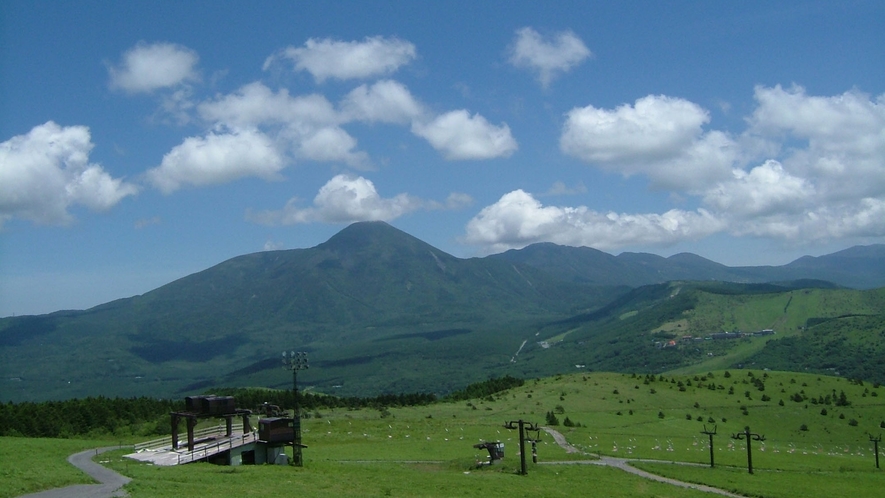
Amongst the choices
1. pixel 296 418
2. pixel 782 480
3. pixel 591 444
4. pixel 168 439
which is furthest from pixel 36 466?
pixel 782 480

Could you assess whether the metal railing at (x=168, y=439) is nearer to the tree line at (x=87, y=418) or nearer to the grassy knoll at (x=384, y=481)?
the grassy knoll at (x=384, y=481)

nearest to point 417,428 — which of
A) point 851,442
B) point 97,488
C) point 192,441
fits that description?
point 192,441

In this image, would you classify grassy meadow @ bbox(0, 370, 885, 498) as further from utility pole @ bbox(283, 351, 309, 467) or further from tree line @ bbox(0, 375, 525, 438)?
tree line @ bbox(0, 375, 525, 438)

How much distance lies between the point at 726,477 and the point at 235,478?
3670cm

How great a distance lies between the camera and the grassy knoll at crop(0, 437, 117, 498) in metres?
30.3

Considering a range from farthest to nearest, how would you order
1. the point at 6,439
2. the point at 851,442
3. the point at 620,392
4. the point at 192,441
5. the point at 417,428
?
1. the point at 620,392
2. the point at 851,442
3. the point at 417,428
4. the point at 6,439
5. the point at 192,441

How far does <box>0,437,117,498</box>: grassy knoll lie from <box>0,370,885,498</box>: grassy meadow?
29 centimetres

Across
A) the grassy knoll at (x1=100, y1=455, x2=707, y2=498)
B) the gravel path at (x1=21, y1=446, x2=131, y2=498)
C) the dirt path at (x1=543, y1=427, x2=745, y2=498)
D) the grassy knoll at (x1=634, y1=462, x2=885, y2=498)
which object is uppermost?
the gravel path at (x1=21, y1=446, x2=131, y2=498)

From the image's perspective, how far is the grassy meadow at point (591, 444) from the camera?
38.5m

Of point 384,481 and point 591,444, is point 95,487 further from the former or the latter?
point 591,444

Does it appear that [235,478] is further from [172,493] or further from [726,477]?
[726,477]

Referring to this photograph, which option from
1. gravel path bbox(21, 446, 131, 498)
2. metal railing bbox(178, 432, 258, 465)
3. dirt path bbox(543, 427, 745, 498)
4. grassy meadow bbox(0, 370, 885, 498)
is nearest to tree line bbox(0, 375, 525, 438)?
grassy meadow bbox(0, 370, 885, 498)

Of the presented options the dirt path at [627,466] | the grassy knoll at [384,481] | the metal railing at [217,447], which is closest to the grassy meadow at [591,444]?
the grassy knoll at [384,481]

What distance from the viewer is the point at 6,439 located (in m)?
51.1
